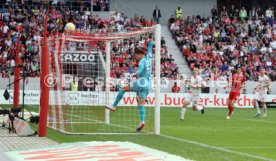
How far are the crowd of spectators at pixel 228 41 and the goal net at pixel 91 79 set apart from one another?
1460 cm

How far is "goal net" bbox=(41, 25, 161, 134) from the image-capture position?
18.6m

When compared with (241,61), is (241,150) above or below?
below

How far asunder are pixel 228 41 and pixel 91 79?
25.3 m

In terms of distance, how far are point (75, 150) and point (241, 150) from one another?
356cm

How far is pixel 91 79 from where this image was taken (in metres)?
26.2

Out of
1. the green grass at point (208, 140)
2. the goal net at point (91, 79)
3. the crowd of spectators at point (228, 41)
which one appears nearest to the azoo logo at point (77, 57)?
the goal net at point (91, 79)

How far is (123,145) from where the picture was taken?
43.8 feet

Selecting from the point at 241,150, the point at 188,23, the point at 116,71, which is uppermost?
the point at 188,23

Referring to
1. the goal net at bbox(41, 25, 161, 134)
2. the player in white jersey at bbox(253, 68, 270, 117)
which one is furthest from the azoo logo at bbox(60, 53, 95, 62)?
the player in white jersey at bbox(253, 68, 270, 117)

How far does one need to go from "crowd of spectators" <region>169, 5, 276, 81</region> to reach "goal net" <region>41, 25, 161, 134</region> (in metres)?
14.6

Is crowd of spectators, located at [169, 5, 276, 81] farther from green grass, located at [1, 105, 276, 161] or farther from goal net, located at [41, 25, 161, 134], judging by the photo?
green grass, located at [1, 105, 276, 161]

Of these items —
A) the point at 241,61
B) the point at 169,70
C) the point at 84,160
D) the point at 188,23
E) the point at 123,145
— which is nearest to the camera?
the point at 84,160

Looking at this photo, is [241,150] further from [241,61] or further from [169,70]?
[241,61]

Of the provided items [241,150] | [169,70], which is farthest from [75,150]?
[169,70]
